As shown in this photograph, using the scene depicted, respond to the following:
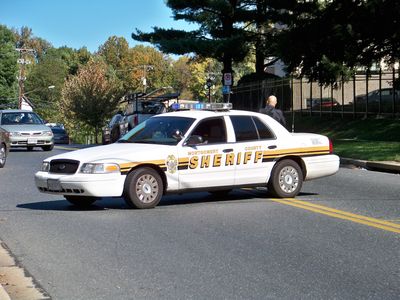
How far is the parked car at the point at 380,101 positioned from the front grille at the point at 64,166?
19272mm

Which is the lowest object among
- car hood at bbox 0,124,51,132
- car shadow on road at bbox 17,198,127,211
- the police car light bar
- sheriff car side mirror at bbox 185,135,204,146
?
car shadow on road at bbox 17,198,127,211

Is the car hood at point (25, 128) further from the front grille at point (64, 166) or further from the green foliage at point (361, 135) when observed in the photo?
the front grille at point (64, 166)

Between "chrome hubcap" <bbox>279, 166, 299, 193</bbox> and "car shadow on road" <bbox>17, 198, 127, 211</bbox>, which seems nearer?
"car shadow on road" <bbox>17, 198, 127, 211</bbox>

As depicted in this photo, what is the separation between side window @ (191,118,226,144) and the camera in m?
10.5

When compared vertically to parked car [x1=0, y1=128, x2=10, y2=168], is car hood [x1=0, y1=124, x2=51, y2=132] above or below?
above

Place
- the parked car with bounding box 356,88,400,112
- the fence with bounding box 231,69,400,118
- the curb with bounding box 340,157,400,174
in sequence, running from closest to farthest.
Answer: the curb with bounding box 340,157,400,174, the parked car with bounding box 356,88,400,112, the fence with bounding box 231,69,400,118

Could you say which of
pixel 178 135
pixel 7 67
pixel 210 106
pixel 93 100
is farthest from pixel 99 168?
pixel 7 67

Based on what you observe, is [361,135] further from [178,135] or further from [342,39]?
[178,135]

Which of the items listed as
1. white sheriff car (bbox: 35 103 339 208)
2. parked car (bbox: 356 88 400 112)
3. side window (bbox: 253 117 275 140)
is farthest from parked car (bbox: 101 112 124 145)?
side window (bbox: 253 117 275 140)

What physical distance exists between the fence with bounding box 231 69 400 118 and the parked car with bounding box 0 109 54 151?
1120 cm

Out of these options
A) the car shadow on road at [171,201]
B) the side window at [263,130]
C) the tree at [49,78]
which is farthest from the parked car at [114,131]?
the tree at [49,78]

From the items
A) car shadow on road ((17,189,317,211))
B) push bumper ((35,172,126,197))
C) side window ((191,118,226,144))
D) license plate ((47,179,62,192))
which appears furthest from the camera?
side window ((191,118,226,144))

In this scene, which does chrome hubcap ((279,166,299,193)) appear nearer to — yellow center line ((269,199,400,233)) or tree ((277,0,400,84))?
yellow center line ((269,199,400,233))

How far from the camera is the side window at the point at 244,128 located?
1071 cm
